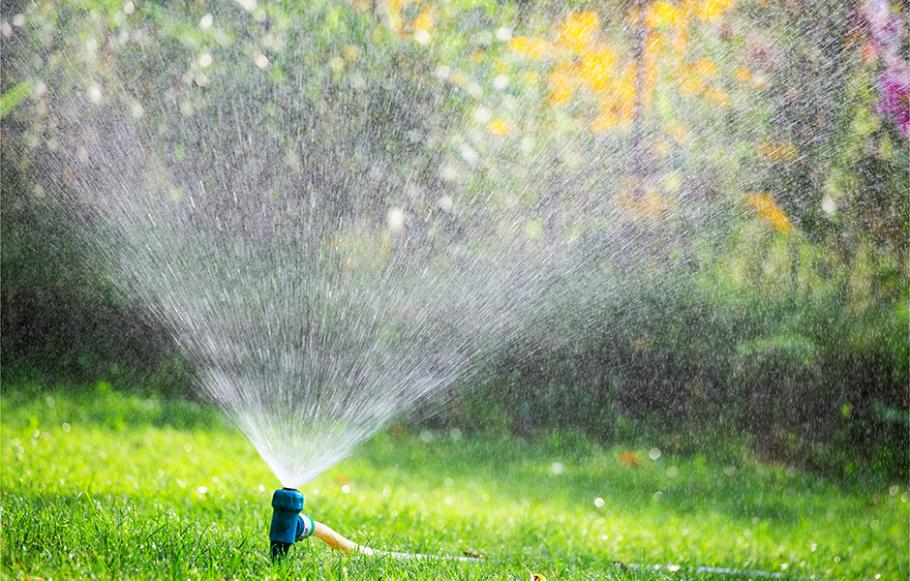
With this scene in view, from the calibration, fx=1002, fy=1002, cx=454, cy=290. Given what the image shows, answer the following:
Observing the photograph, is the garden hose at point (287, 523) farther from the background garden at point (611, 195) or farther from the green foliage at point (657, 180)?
the green foliage at point (657, 180)

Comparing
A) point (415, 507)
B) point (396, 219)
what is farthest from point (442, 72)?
point (415, 507)

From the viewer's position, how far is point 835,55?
596 centimetres

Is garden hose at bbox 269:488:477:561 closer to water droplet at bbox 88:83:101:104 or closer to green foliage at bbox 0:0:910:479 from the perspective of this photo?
green foliage at bbox 0:0:910:479

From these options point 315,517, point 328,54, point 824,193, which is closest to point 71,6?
point 328,54

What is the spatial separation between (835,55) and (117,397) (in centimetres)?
514

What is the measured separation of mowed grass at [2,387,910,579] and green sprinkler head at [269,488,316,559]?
0.22 feet

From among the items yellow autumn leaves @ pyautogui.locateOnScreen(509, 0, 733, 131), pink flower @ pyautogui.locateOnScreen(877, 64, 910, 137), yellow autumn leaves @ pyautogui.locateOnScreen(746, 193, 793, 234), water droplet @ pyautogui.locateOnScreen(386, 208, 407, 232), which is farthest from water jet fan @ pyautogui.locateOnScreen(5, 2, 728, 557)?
pink flower @ pyautogui.locateOnScreen(877, 64, 910, 137)

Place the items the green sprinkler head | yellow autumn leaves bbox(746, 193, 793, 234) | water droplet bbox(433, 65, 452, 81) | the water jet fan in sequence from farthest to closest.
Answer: water droplet bbox(433, 65, 452, 81) → yellow autumn leaves bbox(746, 193, 793, 234) → the water jet fan → the green sprinkler head

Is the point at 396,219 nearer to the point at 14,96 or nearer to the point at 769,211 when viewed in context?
the point at 769,211

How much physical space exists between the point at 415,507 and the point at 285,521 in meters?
1.67

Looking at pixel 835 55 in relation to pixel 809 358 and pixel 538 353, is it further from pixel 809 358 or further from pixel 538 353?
pixel 538 353

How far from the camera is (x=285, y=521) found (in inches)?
115

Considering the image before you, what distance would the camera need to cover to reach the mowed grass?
3.01m

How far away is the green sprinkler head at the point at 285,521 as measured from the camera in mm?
2896
